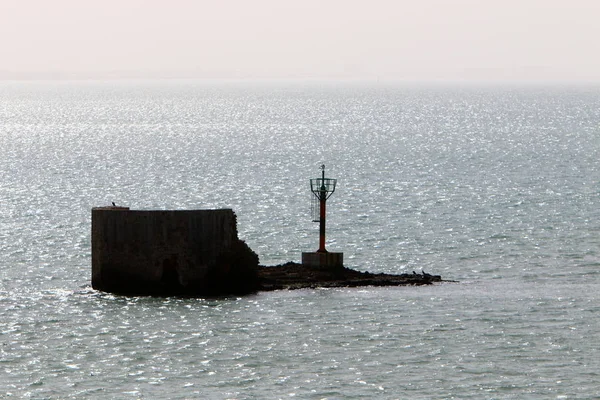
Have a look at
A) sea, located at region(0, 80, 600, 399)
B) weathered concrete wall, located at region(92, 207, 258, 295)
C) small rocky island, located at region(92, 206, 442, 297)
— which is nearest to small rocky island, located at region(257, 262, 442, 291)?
sea, located at region(0, 80, 600, 399)

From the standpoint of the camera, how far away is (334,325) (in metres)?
32.6

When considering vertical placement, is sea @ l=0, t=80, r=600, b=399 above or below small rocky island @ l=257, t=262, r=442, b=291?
below

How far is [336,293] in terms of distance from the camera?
1403 inches

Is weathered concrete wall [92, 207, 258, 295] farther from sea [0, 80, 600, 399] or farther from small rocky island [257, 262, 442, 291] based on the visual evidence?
small rocky island [257, 262, 442, 291]

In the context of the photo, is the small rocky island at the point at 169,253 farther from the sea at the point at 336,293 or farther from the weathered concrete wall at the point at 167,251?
the sea at the point at 336,293

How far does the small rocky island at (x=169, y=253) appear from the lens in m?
33.5

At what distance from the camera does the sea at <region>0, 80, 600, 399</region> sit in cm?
2811

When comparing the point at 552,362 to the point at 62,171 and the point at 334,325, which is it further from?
the point at 62,171

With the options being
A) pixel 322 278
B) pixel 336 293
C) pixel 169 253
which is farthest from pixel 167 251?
pixel 322 278

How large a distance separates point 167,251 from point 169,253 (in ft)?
0.22

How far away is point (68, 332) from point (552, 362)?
10722 millimetres

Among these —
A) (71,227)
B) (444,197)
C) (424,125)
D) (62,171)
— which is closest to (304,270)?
(71,227)

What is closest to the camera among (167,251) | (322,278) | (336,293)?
(167,251)

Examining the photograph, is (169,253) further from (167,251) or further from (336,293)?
(336,293)
